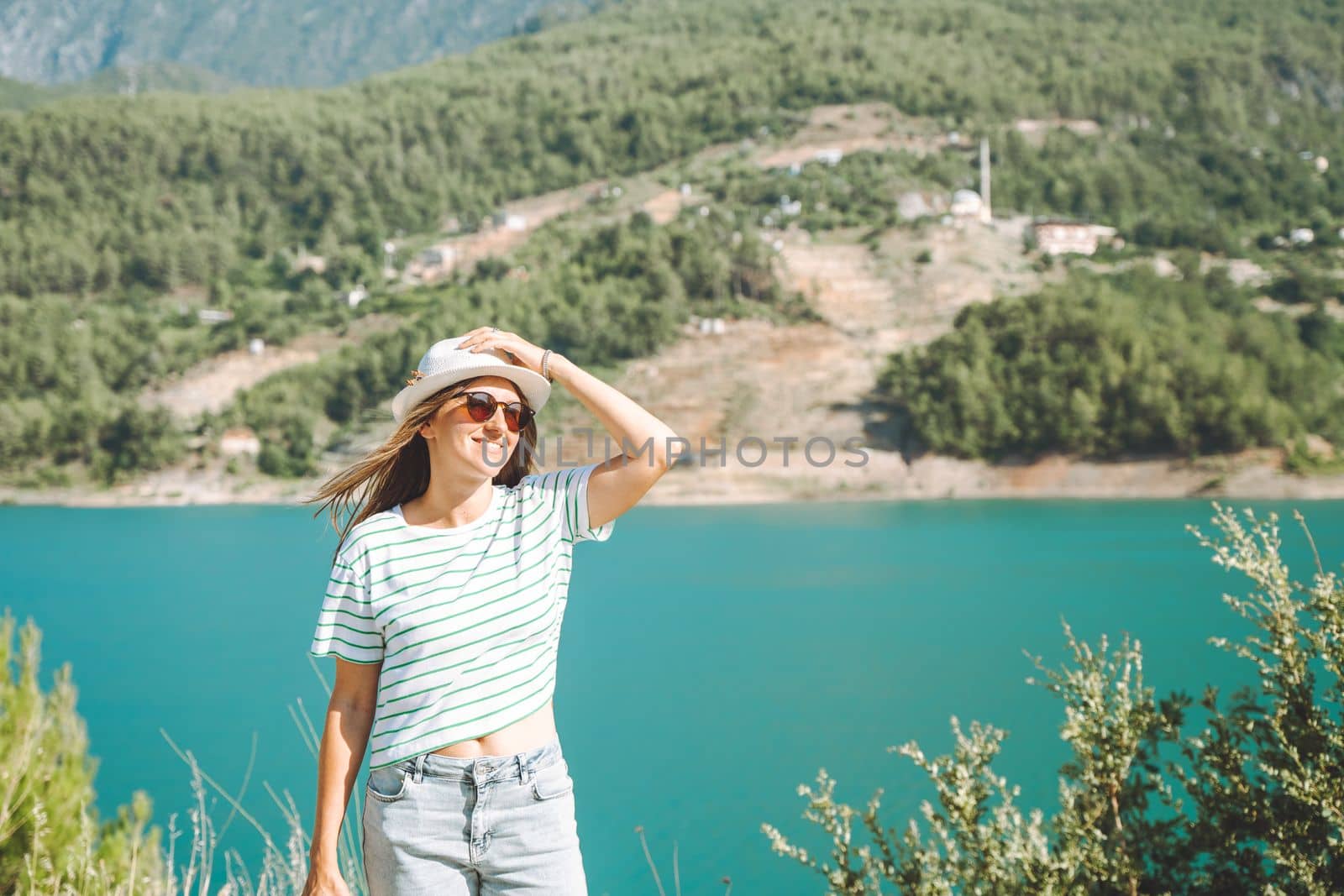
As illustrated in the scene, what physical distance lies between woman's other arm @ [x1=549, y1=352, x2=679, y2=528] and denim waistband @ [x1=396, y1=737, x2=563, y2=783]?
43cm

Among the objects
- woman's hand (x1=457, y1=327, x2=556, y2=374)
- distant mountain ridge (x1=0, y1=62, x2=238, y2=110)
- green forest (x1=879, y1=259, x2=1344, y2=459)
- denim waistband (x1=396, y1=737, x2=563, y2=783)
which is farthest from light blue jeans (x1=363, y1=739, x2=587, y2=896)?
distant mountain ridge (x1=0, y1=62, x2=238, y2=110)

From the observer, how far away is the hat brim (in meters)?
1.88

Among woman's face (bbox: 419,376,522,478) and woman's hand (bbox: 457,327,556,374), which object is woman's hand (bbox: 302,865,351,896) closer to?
woman's face (bbox: 419,376,522,478)

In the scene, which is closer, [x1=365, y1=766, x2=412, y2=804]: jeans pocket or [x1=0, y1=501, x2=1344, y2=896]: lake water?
[x1=365, y1=766, x2=412, y2=804]: jeans pocket

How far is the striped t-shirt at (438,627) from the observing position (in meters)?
1.77

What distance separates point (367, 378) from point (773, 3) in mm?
81182

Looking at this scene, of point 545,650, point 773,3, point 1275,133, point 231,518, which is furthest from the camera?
point 773,3

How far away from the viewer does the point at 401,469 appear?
6.62ft

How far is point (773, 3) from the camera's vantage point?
11169 centimetres

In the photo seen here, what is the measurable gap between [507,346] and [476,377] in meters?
0.08

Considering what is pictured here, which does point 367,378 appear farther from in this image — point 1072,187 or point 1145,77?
point 1145,77

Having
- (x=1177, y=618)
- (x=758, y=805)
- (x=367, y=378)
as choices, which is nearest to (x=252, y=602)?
(x=758, y=805)

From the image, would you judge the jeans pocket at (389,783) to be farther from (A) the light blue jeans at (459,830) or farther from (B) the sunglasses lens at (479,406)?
(B) the sunglasses lens at (479,406)

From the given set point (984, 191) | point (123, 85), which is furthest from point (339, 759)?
point (123, 85)
